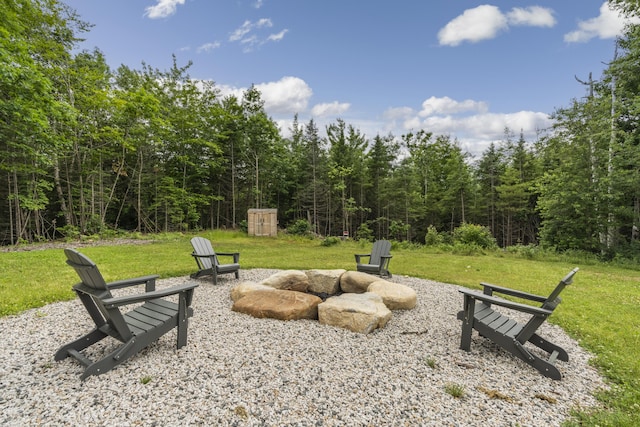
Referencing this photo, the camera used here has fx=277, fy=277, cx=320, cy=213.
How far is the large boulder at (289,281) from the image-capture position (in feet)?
14.1

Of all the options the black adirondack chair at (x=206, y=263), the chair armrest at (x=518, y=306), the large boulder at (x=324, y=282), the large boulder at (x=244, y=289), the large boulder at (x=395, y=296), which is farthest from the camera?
the black adirondack chair at (x=206, y=263)

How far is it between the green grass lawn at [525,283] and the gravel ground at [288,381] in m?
0.20

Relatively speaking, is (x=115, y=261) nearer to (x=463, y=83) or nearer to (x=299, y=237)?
(x=299, y=237)

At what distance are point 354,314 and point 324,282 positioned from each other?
4.76 ft

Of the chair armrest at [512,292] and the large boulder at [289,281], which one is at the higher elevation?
the chair armrest at [512,292]

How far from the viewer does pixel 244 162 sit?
1803cm

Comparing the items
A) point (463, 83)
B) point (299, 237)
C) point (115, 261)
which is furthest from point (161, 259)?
point (463, 83)

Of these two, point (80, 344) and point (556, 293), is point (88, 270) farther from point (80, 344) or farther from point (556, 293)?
point (556, 293)

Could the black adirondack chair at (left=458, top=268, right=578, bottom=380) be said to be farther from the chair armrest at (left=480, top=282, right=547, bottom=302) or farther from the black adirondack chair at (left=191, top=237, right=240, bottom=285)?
the black adirondack chair at (left=191, top=237, right=240, bottom=285)

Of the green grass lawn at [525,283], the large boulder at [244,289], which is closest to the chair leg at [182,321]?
the large boulder at [244,289]

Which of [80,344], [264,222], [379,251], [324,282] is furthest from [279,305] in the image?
[264,222]

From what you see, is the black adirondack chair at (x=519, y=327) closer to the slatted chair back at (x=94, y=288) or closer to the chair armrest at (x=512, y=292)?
the chair armrest at (x=512, y=292)

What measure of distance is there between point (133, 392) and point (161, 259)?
587 centimetres

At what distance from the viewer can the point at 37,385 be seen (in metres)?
1.95
